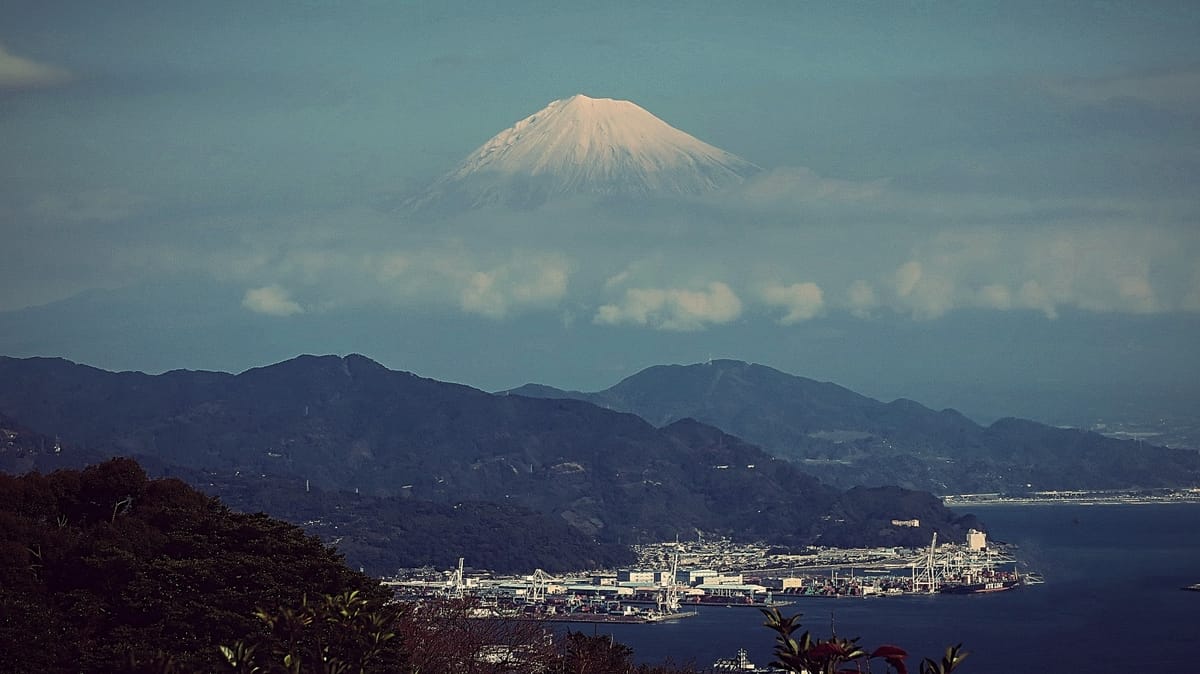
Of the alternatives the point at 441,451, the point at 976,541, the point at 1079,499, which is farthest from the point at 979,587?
the point at 1079,499

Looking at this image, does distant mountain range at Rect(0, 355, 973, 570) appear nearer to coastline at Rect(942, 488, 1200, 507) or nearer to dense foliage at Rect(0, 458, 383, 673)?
coastline at Rect(942, 488, 1200, 507)

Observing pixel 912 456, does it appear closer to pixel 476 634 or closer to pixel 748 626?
pixel 748 626

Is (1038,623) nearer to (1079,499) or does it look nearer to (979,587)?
(979,587)

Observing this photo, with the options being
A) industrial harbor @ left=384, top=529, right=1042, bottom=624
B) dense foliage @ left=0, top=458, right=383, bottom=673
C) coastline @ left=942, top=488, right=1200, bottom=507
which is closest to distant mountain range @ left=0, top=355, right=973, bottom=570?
industrial harbor @ left=384, top=529, right=1042, bottom=624

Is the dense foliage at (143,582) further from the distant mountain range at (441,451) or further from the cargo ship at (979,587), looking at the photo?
the distant mountain range at (441,451)

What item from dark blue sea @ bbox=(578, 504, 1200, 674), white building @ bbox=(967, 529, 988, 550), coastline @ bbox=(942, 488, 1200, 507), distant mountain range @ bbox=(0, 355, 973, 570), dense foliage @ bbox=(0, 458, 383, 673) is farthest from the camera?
coastline @ bbox=(942, 488, 1200, 507)

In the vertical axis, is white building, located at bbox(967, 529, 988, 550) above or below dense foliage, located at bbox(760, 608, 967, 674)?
above
